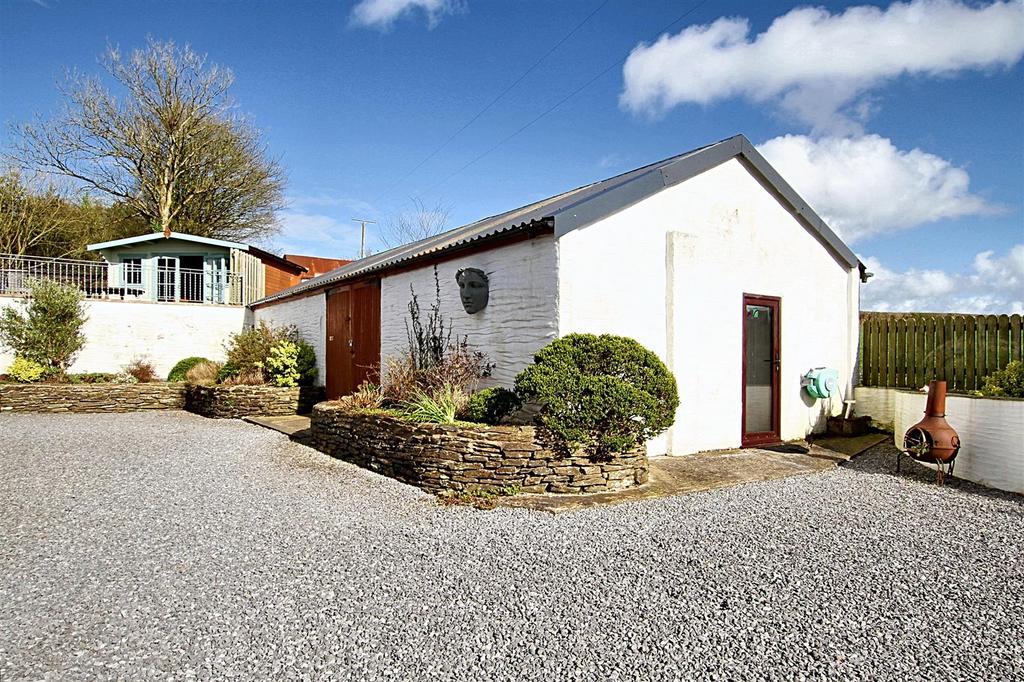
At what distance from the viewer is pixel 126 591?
3510mm

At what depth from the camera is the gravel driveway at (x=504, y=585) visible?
274 cm

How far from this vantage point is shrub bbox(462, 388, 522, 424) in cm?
643

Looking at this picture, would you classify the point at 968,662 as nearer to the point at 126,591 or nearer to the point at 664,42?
the point at 126,591

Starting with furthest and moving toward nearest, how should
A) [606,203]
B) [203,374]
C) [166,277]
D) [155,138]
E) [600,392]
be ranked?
1. [155,138]
2. [166,277]
3. [203,374]
4. [606,203]
5. [600,392]

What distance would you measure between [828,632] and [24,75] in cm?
2227

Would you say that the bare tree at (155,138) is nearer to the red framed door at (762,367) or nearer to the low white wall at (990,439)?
the red framed door at (762,367)

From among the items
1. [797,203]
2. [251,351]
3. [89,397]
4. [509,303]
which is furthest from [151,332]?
[797,203]

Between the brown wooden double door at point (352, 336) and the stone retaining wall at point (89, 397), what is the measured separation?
184 inches

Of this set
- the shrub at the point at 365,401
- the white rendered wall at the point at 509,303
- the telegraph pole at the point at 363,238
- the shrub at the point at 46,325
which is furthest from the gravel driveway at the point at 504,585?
the telegraph pole at the point at 363,238

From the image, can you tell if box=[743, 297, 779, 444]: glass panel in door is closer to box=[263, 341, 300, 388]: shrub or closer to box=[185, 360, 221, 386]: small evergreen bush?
box=[263, 341, 300, 388]: shrub

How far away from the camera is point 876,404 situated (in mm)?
9656

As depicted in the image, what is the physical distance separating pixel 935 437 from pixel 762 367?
8.20ft

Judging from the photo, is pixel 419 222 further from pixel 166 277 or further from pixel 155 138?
pixel 166 277

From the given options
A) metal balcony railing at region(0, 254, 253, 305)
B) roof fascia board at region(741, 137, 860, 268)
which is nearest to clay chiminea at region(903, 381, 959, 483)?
roof fascia board at region(741, 137, 860, 268)
